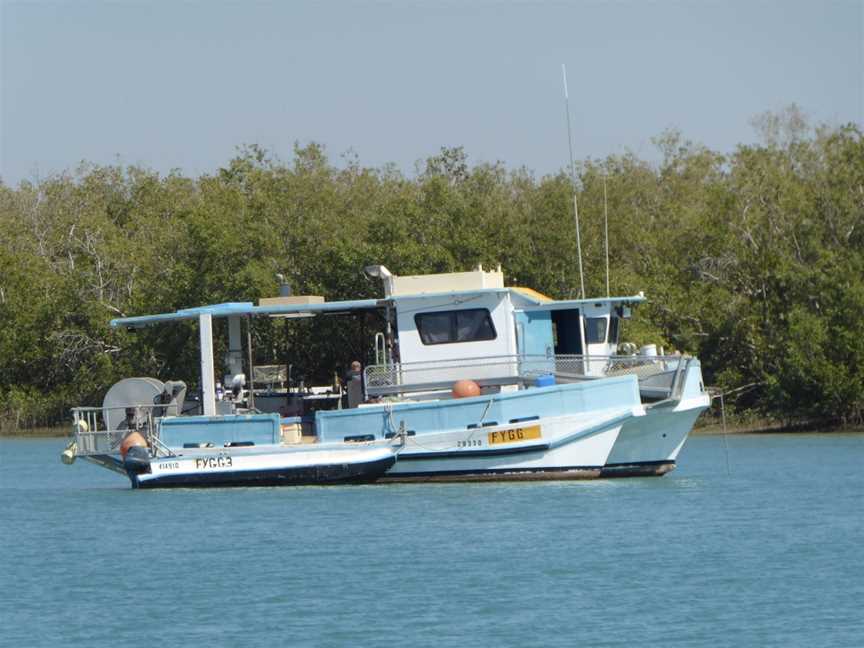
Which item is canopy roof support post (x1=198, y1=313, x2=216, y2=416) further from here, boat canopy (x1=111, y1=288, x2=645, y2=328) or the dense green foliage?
the dense green foliage

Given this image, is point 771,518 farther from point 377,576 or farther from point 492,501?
point 377,576

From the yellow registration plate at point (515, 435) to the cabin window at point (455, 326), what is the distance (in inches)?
87.0

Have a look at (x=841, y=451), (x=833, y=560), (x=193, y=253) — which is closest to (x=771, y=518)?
(x=833, y=560)

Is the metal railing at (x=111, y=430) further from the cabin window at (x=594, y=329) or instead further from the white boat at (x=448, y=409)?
the cabin window at (x=594, y=329)

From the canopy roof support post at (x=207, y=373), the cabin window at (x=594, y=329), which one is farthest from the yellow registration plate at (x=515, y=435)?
the canopy roof support post at (x=207, y=373)

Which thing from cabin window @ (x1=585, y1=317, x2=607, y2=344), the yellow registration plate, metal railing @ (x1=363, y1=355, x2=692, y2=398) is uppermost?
cabin window @ (x1=585, y1=317, x2=607, y2=344)

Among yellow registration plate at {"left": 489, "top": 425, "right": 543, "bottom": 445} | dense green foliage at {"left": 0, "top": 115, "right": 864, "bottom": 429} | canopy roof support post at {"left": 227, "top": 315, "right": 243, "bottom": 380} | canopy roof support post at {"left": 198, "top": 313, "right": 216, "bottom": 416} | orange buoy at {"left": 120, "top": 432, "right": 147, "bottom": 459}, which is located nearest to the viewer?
yellow registration plate at {"left": 489, "top": 425, "right": 543, "bottom": 445}

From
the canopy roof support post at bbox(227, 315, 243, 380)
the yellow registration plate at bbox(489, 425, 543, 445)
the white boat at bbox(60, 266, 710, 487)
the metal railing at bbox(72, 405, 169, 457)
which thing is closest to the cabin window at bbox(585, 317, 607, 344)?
the white boat at bbox(60, 266, 710, 487)

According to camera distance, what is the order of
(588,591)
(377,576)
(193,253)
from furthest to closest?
1. (193,253)
2. (377,576)
3. (588,591)

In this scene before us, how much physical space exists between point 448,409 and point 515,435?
1222mm

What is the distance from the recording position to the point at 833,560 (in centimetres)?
2200

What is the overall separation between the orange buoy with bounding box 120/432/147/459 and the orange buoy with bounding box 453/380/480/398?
5.69m

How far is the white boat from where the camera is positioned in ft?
93.8

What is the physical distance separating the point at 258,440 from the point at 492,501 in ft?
15.3
